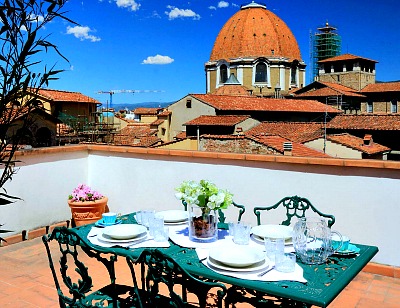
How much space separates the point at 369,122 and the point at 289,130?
537cm

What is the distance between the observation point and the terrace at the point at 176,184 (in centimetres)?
368

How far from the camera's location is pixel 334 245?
2336mm

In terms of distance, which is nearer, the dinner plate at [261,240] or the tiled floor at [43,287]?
the dinner plate at [261,240]

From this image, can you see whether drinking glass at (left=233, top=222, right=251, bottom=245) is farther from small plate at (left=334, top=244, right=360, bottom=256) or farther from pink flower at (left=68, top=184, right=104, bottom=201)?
pink flower at (left=68, top=184, right=104, bottom=201)

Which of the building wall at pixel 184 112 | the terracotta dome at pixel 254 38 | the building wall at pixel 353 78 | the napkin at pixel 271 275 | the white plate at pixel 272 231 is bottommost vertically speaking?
the napkin at pixel 271 275

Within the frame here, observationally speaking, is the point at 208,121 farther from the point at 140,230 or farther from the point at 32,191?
the point at 140,230

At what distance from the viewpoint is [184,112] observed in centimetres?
2922

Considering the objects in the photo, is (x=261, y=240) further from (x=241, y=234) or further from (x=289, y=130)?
(x=289, y=130)

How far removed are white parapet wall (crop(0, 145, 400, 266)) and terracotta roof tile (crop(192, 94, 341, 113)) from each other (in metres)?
21.0

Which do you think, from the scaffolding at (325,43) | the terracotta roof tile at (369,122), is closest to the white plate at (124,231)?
the terracotta roof tile at (369,122)

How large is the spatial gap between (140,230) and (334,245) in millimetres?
1178

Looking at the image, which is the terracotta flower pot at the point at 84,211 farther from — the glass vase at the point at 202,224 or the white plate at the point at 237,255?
the white plate at the point at 237,255

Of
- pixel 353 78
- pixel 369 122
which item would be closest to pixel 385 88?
pixel 353 78

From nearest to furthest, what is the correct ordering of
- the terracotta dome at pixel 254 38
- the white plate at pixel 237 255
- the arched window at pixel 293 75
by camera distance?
the white plate at pixel 237 255 < the terracotta dome at pixel 254 38 < the arched window at pixel 293 75
